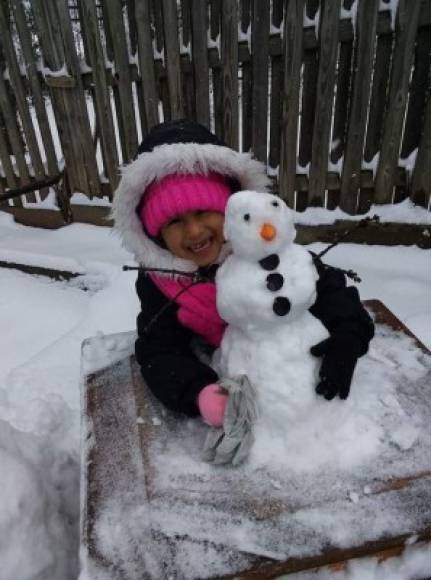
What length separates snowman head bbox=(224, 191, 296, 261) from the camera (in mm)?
1050

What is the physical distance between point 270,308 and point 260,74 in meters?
2.07

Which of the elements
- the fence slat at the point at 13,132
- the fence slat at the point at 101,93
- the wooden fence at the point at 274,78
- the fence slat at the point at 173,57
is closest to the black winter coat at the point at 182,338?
the wooden fence at the point at 274,78

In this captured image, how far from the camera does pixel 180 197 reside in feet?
4.19

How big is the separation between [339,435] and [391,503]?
0.67 ft

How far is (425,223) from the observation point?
2779mm

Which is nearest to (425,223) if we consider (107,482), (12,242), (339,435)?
(339,435)

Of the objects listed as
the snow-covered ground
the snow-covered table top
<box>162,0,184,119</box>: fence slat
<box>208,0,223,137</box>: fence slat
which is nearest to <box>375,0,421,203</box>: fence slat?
the snow-covered ground

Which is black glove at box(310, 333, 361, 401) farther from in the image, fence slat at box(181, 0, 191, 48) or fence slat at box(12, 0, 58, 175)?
fence slat at box(12, 0, 58, 175)

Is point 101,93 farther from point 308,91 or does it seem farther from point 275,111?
point 308,91

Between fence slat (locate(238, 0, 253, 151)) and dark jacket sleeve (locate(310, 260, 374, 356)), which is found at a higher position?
fence slat (locate(238, 0, 253, 151))

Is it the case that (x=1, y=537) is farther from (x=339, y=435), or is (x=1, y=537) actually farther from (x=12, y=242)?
(x=12, y=242)

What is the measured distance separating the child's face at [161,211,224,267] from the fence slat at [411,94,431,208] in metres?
1.89

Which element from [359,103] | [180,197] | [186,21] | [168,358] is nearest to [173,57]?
[186,21]

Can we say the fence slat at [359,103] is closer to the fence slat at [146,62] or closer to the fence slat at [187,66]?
the fence slat at [187,66]
